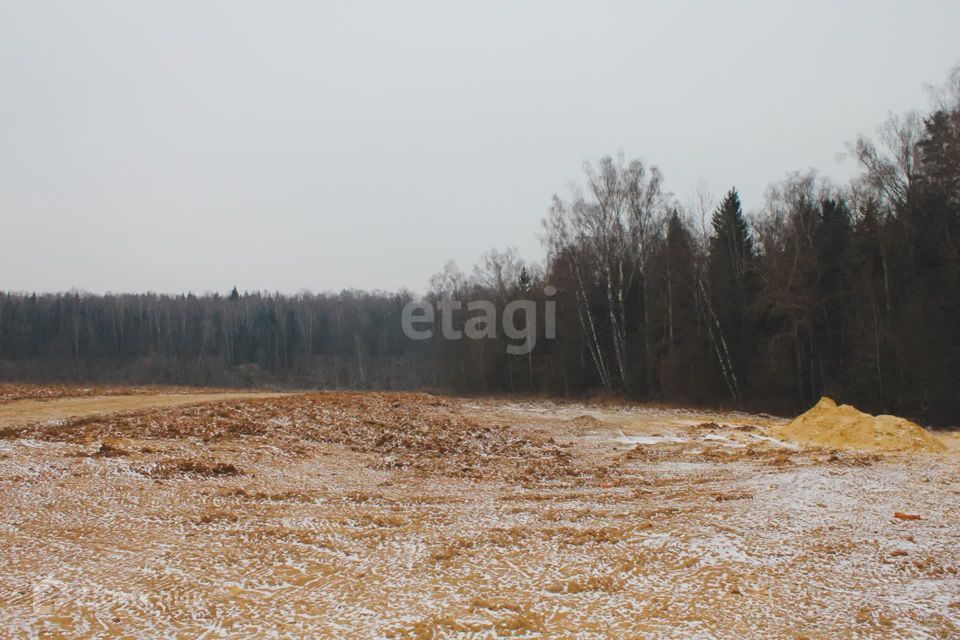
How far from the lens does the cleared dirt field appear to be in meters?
5.25

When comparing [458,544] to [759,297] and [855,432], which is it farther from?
[759,297]

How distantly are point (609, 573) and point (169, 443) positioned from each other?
11949 millimetres

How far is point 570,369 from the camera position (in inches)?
1773

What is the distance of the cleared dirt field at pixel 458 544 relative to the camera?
17.2ft

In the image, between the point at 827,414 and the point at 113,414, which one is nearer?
the point at 113,414

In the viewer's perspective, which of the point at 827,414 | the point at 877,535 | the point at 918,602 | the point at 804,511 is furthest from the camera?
the point at 827,414

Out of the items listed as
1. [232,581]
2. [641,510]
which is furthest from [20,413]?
[641,510]

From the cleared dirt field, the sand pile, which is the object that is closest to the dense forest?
the sand pile

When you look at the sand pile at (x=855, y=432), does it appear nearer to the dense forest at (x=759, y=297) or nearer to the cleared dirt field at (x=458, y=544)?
the cleared dirt field at (x=458, y=544)

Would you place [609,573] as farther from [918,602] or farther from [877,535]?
[877,535]

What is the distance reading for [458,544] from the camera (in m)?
7.36

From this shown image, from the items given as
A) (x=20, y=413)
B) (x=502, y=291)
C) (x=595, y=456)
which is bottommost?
(x=595, y=456)

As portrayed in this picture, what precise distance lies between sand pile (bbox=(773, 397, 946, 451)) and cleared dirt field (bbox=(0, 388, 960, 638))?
331cm

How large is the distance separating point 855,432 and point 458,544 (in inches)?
670
